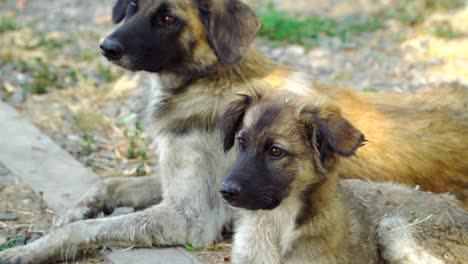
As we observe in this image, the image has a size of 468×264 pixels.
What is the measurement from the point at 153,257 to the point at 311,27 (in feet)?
19.6

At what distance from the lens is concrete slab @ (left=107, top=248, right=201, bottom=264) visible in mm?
4988

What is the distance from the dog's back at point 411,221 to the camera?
443 centimetres

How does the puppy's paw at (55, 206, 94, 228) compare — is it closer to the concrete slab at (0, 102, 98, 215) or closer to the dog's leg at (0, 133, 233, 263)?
the concrete slab at (0, 102, 98, 215)

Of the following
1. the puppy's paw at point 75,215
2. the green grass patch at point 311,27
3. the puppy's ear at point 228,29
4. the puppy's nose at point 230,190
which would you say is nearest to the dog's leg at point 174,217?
the puppy's paw at point 75,215

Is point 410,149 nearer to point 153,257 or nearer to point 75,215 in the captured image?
point 153,257

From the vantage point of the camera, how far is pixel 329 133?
4.14 metres

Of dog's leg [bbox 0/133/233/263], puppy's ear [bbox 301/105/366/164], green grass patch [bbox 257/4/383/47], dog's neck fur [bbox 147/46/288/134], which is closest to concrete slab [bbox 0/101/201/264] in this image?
dog's leg [bbox 0/133/233/263]

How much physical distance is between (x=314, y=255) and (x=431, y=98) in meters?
2.12

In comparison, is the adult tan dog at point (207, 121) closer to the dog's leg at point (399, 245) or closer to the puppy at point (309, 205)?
the puppy at point (309, 205)

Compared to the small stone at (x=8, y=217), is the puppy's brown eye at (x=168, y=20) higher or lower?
higher

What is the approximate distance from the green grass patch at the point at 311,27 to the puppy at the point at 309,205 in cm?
537

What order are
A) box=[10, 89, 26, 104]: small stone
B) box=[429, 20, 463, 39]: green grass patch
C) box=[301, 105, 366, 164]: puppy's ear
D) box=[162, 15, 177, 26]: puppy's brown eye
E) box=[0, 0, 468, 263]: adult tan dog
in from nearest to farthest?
box=[301, 105, 366, 164]: puppy's ear → box=[0, 0, 468, 263]: adult tan dog → box=[162, 15, 177, 26]: puppy's brown eye → box=[10, 89, 26, 104]: small stone → box=[429, 20, 463, 39]: green grass patch

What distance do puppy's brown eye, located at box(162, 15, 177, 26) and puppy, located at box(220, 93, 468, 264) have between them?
1.12 meters

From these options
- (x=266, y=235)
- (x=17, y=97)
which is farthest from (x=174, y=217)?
(x=17, y=97)
